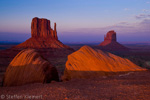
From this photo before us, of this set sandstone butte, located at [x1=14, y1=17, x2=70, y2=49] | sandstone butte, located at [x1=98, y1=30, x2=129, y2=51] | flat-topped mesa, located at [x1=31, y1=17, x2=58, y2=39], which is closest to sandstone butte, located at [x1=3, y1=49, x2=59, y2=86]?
sandstone butte, located at [x1=14, y1=17, x2=70, y2=49]

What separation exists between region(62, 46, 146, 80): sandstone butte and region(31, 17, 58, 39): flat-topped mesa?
5116cm

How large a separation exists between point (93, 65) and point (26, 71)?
13.8 feet

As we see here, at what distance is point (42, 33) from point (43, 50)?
1429 cm

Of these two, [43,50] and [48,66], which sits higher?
[48,66]

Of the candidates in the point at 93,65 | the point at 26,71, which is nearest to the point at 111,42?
the point at 93,65

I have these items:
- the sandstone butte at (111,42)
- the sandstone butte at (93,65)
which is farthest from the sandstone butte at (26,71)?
the sandstone butte at (111,42)

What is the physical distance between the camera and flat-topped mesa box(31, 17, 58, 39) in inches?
2354

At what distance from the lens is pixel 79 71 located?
30.2 ft

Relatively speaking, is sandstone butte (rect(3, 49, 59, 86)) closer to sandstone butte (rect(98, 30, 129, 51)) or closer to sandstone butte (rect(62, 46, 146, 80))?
sandstone butte (rect(62, 46, 146, 80))

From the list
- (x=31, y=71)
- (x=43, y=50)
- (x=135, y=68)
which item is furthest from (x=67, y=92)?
(x=43, y=50)

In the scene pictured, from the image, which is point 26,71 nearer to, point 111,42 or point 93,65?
point 93,65

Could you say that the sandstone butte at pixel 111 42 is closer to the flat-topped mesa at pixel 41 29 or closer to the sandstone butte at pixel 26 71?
the flat-topped mesa at pixel 41 29

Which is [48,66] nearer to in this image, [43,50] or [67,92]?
[67,92]

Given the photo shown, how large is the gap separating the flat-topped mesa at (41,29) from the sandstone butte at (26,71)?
51670 millimetres
